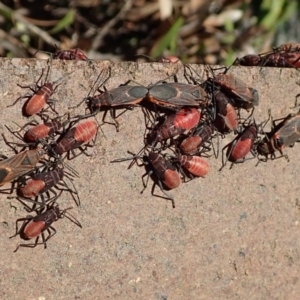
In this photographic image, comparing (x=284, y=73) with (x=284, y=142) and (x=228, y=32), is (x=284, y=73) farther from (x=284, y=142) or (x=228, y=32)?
(x=228, y=32)

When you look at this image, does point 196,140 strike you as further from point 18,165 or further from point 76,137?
point 18,165

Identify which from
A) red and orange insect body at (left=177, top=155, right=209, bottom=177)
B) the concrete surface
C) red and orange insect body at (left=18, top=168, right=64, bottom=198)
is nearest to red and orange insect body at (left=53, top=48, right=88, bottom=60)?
the concrete surface

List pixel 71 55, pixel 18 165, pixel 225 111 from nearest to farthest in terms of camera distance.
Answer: pixel 18 165, pixel 225 111, pixel 71 55

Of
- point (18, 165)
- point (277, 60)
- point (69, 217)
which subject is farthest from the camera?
point (277, 60)

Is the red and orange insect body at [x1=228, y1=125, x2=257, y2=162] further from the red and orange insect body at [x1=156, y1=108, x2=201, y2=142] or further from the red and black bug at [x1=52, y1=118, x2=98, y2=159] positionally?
the red and black bug at [x1=52, y1=118, x2=98, y2=159]

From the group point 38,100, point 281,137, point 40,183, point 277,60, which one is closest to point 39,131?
point 38,100

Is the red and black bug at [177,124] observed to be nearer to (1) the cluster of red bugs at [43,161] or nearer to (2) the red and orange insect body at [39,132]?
(1) the cluster of red bugs at [43,161]

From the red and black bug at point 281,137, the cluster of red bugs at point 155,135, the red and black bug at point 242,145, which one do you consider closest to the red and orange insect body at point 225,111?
the cluster of red bugs at point 155,135
